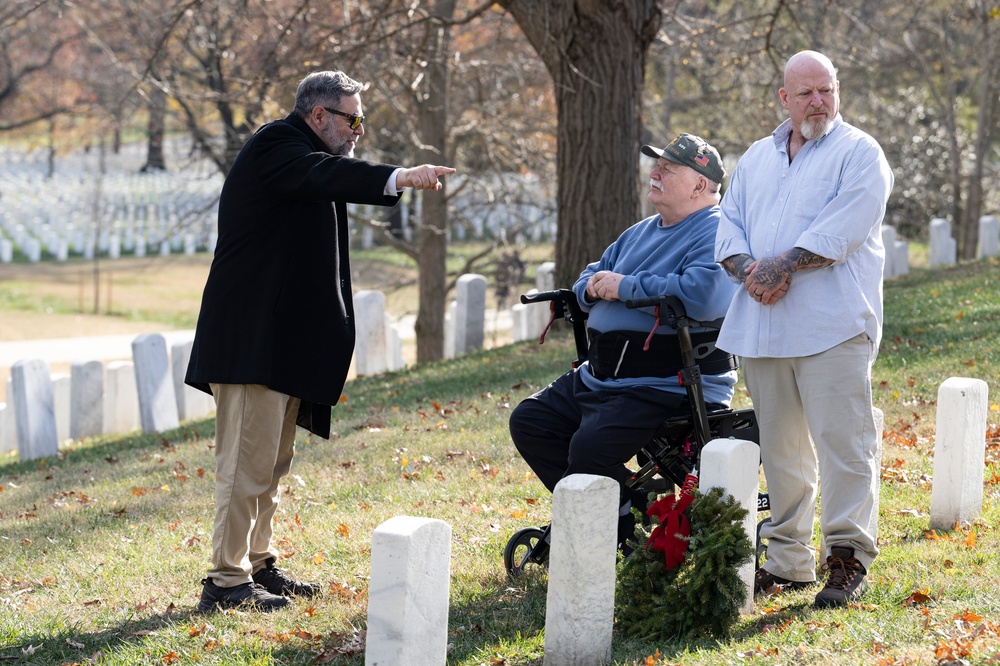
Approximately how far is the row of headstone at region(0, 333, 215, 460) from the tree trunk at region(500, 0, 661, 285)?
3690 millimetres

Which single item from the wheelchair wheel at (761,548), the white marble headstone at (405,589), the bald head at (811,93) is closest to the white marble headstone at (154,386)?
the wheelchair wheel at (761,548)

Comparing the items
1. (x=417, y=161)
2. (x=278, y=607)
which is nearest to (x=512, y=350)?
(x=417, y=161)

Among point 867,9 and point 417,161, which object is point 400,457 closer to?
point 417,161

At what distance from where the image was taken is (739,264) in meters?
4.19

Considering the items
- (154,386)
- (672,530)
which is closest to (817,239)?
(672,530)

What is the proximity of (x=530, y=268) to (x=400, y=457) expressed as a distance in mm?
17906

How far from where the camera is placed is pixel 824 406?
404 centimetres

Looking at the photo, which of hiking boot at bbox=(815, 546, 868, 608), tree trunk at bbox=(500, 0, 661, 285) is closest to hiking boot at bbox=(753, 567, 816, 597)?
hiking boot at bbox=(815, 546, 868, 608)

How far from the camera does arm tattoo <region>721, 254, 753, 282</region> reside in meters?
4.16

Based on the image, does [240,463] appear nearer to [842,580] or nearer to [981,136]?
[842,580]

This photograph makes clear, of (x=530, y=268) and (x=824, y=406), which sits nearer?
(x=824, y=406)

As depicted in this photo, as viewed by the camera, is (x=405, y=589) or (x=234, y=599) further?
(x=234, y=599)

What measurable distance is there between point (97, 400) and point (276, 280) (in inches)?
270

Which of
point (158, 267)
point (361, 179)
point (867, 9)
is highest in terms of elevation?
point (867, 9)
